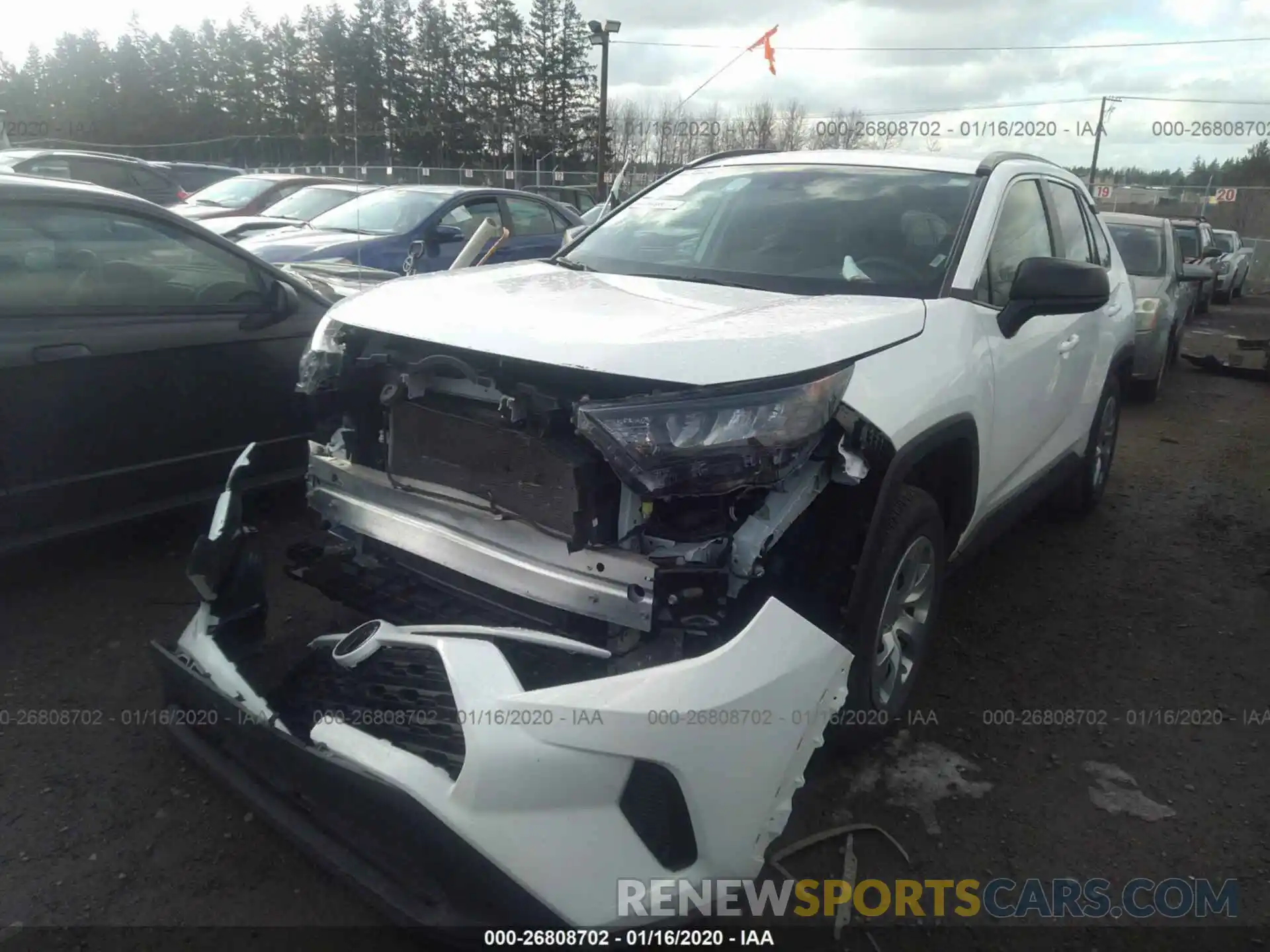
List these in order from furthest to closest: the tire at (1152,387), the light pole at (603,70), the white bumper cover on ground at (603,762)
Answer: the light pole at (603,70), the tire at (1152,387), the white bumper cover on ground at (603,762)

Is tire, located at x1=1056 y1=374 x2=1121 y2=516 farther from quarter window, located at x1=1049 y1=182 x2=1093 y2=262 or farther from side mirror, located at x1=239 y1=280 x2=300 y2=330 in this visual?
side mirror, located at x1=239 y1=280 x2=300 y2=330

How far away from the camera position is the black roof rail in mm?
3529

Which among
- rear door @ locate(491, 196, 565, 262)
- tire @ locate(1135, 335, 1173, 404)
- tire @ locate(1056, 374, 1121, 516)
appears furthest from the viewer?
rear door @ locate(491, 196, 565, 262)

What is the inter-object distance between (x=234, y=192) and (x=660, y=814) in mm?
12863

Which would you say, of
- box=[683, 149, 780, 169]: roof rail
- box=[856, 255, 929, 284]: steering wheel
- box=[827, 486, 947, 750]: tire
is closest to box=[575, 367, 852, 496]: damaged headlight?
box=[827, 486, 947, 750]: tire

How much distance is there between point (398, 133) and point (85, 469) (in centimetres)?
1728

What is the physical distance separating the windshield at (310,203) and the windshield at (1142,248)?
8.31m

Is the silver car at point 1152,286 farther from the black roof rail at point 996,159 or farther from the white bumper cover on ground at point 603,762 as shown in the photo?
the white bumper cover on ground at point 603,762

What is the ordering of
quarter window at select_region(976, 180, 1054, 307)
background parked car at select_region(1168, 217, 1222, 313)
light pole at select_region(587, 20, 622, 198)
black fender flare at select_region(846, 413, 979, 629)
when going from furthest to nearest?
1. light pole at select_region(587, 20, 622, 198)
2. background parked car at select_region(1168, 217, 1222, 313)
3. quarter window at select_region(976, 180, 1054, 307)
4. black fender flare at select_region(846, 413, 979, 629)

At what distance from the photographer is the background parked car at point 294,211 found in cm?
969

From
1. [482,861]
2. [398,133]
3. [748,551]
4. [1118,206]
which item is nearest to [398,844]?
[482,861]

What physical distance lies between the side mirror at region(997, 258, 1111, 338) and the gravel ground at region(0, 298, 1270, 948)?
4.59ft

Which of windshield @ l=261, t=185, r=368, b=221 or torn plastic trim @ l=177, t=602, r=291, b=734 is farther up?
windshield @ l=261, t=185, r=368, b=221

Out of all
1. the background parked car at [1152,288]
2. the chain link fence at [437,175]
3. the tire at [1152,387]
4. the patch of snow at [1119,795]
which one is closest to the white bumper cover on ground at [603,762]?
the patch of snow at [1119,795]
